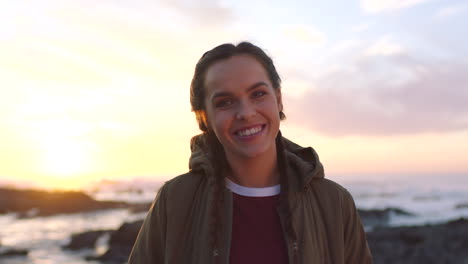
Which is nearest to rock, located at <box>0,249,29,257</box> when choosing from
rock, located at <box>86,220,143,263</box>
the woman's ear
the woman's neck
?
rock, located at <box>86,220,143,263</box>

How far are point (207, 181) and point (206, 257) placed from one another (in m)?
0.53

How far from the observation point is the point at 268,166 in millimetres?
2979

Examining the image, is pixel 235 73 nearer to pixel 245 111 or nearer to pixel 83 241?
pixel 245 111

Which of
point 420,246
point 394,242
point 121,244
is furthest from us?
point 121,244

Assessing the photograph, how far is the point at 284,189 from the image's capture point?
2887 millimetres

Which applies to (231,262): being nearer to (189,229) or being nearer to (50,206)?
(189,229)

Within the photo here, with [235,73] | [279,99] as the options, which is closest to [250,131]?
[235,73]

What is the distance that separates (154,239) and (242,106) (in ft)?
A: 3.46

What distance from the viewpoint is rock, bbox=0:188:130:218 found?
1502 inches

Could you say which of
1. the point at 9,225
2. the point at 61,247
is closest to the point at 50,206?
the point at 9,225

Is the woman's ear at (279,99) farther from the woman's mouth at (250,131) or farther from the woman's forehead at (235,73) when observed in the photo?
the woman's mouth at (250,131)

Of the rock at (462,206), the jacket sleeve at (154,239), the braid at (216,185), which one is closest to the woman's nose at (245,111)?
the braid at (216,185)

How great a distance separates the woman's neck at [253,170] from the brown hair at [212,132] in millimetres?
92

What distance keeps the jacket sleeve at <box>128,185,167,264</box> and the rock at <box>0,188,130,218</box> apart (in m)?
36.1
